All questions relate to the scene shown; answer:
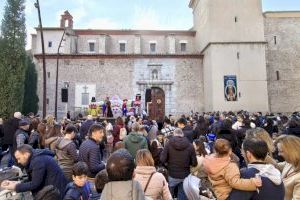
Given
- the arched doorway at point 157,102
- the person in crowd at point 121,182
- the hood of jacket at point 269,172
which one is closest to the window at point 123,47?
the arched doorway at point 157,102

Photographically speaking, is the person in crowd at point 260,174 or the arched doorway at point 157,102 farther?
the arched doorway at point 157,102

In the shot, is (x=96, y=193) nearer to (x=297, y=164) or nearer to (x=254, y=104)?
(x=297, y=164)

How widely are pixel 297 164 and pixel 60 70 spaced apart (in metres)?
A: 30.7

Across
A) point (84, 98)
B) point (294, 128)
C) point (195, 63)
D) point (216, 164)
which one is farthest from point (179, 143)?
point (195, 63)

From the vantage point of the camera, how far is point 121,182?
7.95 ft

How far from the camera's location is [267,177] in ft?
9.89

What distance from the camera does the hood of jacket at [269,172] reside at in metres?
2.98

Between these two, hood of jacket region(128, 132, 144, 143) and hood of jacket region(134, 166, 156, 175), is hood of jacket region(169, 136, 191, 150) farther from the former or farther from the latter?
hood of jacket region(134, 166, 156, 175)

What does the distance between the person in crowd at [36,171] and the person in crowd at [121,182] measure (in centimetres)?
193

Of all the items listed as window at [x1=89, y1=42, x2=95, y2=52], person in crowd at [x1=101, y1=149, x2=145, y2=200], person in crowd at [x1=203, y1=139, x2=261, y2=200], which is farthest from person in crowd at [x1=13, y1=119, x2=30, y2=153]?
window at [x1=89, y1=42, x2=95, y2=52]

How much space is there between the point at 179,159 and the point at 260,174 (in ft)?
8.72

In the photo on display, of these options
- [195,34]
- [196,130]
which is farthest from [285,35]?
[196,130]

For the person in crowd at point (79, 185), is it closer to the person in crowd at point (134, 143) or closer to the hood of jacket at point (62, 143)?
the hood of jacket at point (62, 143)

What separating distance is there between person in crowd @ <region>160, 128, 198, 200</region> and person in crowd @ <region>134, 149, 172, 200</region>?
1.70 meters
